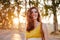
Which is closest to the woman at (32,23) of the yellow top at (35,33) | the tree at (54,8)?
the yellow top at (35,33)

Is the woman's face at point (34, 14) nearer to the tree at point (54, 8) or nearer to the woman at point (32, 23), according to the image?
the woman at point (32, 23)

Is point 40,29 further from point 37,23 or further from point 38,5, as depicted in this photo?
point 38,5

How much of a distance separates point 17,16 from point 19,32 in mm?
201

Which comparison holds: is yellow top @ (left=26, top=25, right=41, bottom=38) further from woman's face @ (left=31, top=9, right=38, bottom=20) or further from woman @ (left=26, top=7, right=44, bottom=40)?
woman's face @ (left=31, top=9, right=38, bottom=20)

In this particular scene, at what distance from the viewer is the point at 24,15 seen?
2072 millimetres

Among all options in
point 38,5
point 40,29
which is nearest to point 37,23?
point 40,29

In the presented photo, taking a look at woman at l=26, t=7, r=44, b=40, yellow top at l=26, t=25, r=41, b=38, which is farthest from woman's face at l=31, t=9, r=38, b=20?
yellow top at l=26, t=25, r=41, b=38

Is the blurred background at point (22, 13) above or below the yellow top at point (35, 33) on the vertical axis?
above

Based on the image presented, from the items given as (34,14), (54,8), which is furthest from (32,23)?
(54,8)

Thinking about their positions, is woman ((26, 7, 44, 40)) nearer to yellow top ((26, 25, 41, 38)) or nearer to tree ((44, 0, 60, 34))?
yellow top ((26, 25, 41, 38))

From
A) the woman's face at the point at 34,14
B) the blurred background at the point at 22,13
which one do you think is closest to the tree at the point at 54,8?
the blurred background at the point at 22,13

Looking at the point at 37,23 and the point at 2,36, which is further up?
the point at 37,23

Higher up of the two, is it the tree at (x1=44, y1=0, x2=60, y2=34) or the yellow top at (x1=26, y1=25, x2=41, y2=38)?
the tree at (x1=44, y1=0, x2=60, y2=34)

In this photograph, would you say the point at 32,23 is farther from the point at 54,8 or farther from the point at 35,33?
the point at 54,8
